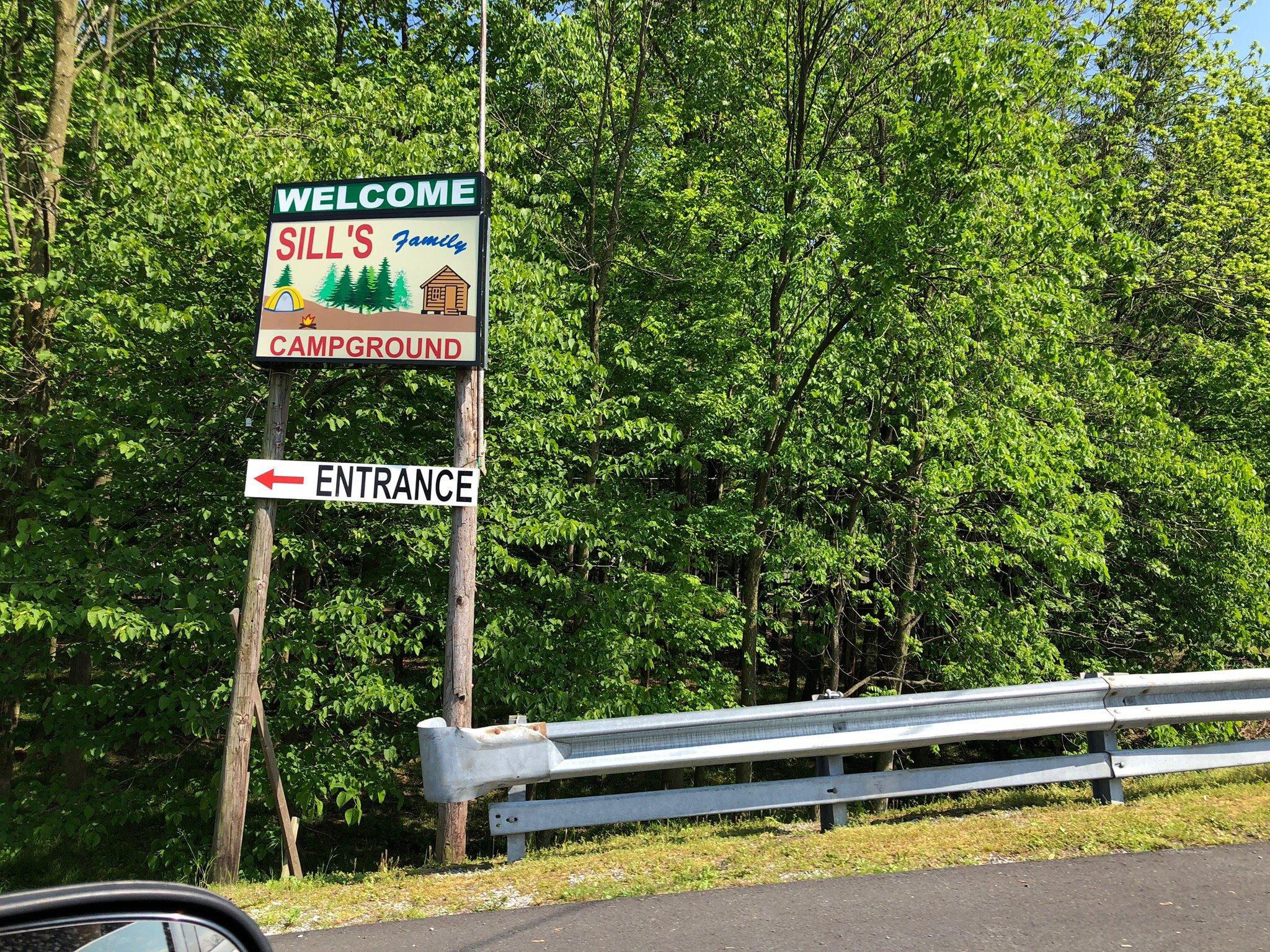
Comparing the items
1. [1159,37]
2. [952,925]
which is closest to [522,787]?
[952,925]

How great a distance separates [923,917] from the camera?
393 centimetres

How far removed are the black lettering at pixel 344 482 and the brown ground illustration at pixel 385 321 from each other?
3.69ft

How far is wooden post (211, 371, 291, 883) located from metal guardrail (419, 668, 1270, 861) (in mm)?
2597

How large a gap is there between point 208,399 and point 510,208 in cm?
409

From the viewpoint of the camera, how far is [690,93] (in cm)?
1630

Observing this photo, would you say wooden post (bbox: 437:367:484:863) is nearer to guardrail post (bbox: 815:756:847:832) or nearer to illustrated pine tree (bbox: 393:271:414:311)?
illustrated pine tree (bbox: 393:271:414:311)

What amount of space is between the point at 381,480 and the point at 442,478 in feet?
1.45

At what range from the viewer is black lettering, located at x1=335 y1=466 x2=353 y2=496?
6.45m

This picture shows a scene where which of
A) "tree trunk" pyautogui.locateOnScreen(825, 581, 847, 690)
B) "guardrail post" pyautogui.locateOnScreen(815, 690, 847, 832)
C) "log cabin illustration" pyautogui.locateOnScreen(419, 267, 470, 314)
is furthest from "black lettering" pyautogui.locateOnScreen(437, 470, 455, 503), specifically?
"tree trunk" pyautogui.locateOnScreen(825, 581, 847, 690)

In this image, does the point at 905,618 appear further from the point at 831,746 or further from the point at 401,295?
the point at 401,295

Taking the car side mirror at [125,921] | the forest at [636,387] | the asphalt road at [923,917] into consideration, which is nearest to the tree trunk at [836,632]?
the forest at [636,387]

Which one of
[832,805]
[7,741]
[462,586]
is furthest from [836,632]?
[7,741]

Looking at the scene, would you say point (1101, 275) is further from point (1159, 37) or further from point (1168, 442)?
point (1159, 37)

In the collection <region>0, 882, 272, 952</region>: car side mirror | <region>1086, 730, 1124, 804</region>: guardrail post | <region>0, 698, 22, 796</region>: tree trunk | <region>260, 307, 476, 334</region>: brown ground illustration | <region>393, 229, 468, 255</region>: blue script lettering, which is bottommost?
<region>0, 698, 22, 796</region>: tree trunk
